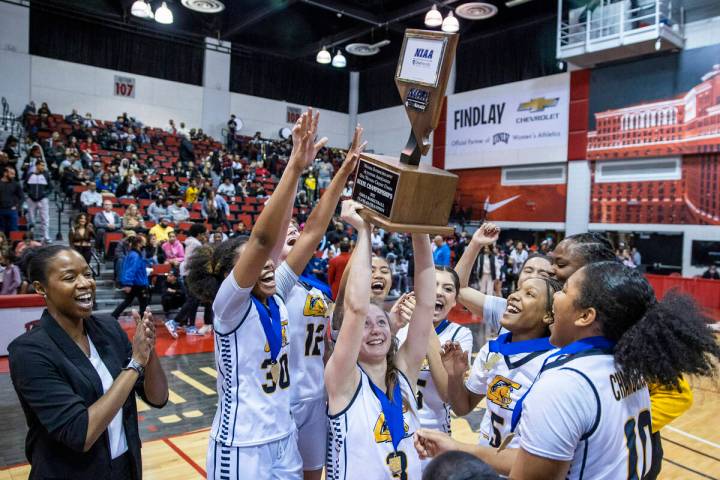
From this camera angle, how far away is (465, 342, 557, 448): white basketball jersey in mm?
1899

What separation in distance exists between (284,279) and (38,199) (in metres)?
9.28

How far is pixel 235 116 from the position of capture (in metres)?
21.4

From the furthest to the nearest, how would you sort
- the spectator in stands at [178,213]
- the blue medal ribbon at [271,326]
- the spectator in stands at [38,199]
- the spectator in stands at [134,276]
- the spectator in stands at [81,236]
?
1. the spectator in stands at [178,213]
2. the spectator in stands at [38,199]
3. the spectator in stands at [81,236]
4. the spectator in stands at [134,276]
5. the blue medal ribbon at [271,326]

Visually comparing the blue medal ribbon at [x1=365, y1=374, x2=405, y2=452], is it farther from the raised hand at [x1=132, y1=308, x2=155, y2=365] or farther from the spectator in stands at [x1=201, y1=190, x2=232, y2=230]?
the spectator in stands at [x1=201, y1=190, x2=232, y2=230]

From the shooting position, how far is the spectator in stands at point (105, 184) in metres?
11.9

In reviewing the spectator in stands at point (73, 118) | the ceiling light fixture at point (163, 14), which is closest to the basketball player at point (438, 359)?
the ceiling light fixture at point (163, 14)

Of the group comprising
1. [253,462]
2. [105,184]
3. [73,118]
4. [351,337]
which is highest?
[73,118]

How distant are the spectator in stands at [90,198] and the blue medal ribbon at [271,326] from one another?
33.9ft

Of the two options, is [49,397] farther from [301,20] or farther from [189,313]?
[301,20]

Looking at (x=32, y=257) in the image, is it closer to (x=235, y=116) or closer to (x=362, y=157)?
(x=362, y=157)

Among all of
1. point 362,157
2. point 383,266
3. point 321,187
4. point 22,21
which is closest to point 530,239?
point 321,187

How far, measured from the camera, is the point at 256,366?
6.12 feet

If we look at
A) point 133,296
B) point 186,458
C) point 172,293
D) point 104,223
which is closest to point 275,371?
point 186,458

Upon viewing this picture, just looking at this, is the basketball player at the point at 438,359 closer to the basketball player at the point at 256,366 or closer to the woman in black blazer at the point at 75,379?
the basketball player at the point at 256,366
